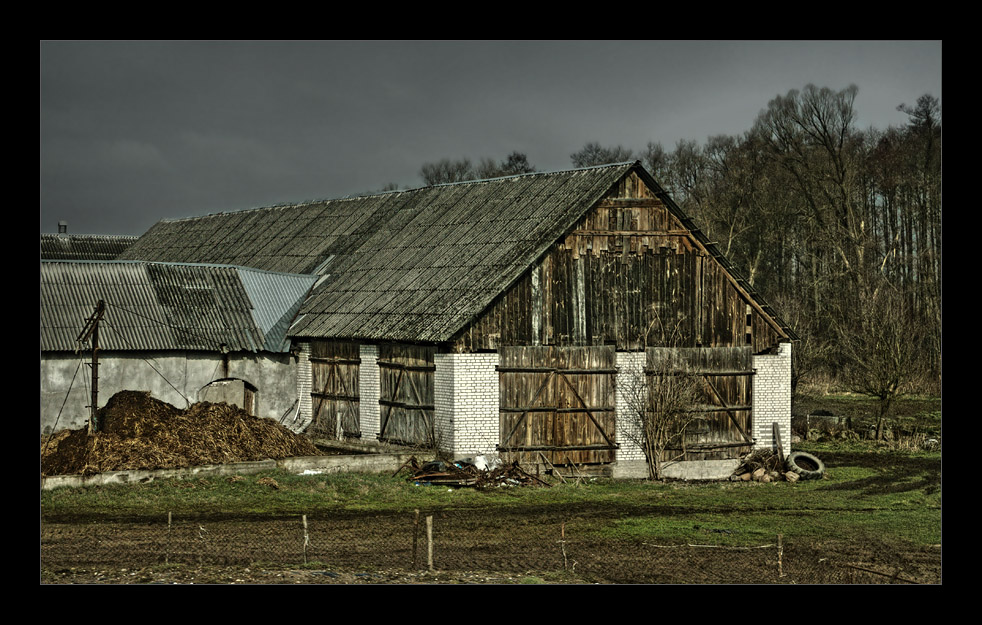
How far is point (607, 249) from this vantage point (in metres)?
29.7

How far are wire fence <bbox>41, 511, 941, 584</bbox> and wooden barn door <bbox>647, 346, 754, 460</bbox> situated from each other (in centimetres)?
856

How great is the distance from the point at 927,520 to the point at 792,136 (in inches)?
1426

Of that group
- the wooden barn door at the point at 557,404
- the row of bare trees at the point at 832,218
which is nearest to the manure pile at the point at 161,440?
the wooden barn door at the point at 557,404

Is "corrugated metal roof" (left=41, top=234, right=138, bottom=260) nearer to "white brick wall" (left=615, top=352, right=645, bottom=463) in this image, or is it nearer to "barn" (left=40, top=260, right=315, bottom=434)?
"barn" (left=40, top=260, right=315, bottom=434)

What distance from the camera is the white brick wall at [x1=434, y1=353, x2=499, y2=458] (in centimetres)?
2761

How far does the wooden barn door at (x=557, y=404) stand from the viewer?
28.2 metres

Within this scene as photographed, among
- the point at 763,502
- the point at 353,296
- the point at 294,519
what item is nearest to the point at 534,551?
the point at 294,519

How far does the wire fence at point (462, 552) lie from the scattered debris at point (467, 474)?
168 inches

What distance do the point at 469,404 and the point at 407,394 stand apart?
101 inches

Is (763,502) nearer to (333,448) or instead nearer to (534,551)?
(534,551)

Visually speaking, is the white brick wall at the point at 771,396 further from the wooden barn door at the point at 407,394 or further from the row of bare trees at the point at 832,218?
the row of bare trees at the point at 832,218

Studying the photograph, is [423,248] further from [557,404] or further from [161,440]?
[161,440]

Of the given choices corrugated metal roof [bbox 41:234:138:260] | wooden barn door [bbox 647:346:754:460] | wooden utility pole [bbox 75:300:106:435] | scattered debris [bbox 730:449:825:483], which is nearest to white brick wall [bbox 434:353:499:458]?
wooden barn door [bbox 647:346:754:460]
